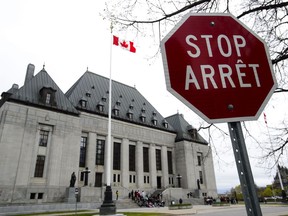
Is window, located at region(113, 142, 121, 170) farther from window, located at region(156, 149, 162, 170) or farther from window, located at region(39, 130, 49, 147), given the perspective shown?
window, located at region(39, 130, 49, 147)

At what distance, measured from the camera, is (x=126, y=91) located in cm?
5353

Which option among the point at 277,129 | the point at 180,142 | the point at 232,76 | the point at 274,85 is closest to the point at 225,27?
the point at 232,76

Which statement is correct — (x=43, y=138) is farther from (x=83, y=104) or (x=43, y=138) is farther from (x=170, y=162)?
(x=170, y=162)

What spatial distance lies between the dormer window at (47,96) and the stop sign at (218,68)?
35069 millimetres

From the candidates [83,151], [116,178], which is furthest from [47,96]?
[116,178]

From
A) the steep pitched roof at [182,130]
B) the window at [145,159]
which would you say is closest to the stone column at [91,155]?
the window at [145,159]

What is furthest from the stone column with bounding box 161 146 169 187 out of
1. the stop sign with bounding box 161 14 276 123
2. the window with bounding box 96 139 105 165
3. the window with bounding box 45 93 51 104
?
the stop sign with bounding box 161 14 276 123

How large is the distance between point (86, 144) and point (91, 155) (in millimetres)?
2136

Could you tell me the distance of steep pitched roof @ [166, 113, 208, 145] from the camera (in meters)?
51.5

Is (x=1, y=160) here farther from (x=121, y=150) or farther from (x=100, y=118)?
(x=121, y=150)

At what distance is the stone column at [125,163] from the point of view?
39316 millimetres

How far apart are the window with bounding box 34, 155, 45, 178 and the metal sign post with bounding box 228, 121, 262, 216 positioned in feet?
110

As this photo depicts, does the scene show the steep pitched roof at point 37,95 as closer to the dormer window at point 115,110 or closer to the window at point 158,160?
the dormer window at point 115,110

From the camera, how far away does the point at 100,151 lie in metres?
38.5
